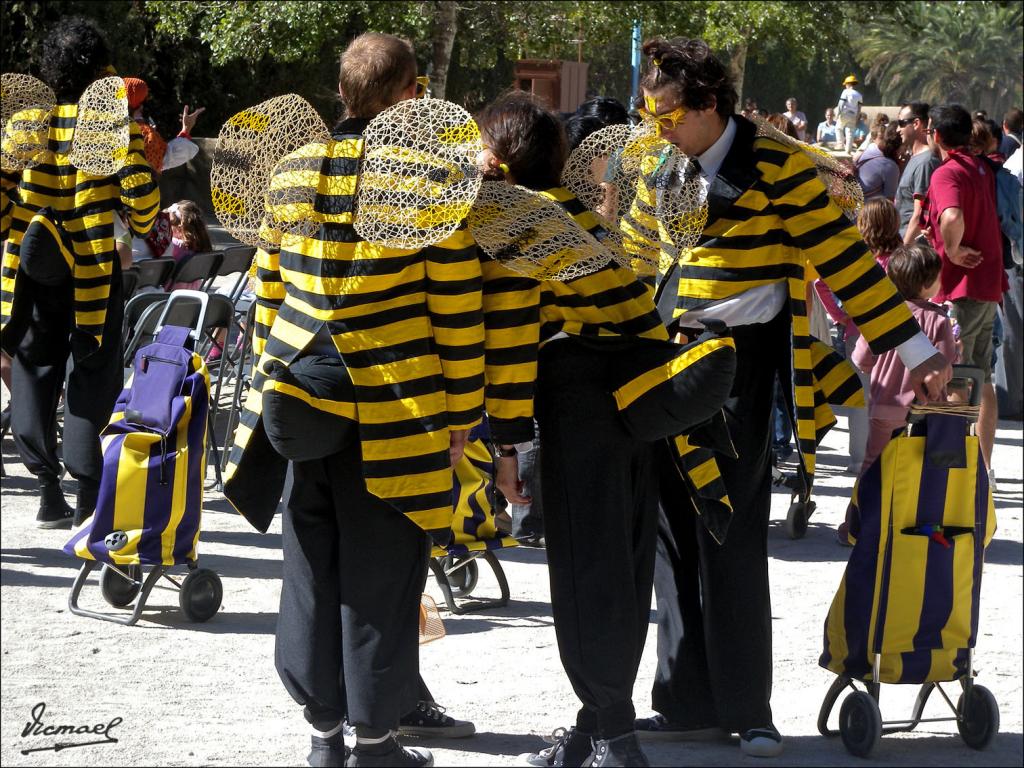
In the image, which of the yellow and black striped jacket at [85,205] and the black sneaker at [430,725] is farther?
the yellow and black striped jacket at [85,205]

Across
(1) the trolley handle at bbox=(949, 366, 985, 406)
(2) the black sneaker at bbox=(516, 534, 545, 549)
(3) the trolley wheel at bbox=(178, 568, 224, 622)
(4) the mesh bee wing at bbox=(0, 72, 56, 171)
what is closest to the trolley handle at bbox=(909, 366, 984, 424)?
(1) the trolley handle at bbox=(949, 366, 985, 406)

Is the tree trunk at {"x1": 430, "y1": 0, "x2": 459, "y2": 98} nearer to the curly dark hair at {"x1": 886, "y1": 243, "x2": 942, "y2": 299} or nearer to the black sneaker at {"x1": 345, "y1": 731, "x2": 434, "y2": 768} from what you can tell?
the curly dark hair at {"x1": 886, "y1": 243, "x2": 942, "y2": 299}

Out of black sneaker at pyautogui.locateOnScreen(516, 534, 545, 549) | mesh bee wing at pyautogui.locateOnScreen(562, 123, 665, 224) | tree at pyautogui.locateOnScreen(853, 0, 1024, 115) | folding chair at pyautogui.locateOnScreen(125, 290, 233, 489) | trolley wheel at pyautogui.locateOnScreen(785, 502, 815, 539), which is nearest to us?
mesh bee wing at pyautogui.locateOnScreen(562, 123, 665, 224)

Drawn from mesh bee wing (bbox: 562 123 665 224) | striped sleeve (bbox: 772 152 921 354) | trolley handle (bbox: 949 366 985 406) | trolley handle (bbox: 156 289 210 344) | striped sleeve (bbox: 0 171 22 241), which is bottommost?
trolley handle (bbox: 156 289 210 344)

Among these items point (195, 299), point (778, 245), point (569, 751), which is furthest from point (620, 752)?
point (195, 299)

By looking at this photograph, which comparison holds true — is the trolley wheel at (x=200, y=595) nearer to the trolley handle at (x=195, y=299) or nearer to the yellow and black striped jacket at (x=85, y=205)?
the trolley handle at (x=195, y=299)

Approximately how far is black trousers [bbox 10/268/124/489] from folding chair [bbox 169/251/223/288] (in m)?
1.32

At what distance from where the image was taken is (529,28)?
19500 mm

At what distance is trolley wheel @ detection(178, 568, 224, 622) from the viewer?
15.8ft

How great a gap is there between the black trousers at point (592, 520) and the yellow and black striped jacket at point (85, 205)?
2592 mm

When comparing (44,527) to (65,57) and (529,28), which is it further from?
(529,28)

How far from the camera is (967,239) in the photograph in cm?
715

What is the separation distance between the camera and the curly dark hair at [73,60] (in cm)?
545

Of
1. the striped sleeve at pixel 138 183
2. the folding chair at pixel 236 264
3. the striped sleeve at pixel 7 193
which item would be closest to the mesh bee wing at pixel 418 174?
the striped sleeve at pixel 138 183
